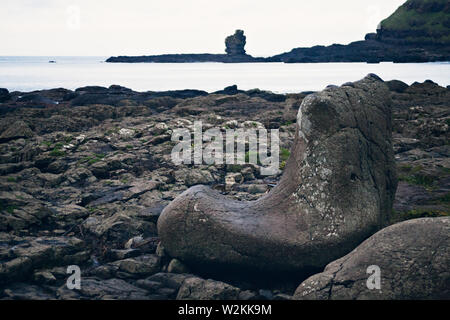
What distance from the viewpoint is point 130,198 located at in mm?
10906

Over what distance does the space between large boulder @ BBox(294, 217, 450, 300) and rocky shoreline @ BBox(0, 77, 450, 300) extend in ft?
0.08

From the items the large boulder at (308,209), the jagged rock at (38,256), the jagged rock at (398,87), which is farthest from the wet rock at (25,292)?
Result: the jagged rock at (398,87)

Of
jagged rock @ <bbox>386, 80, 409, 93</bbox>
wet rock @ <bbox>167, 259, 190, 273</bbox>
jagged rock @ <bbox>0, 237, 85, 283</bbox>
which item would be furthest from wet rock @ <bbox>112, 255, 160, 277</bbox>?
jagged rock @ <bbox>386, 80, 409, 93</bbox>

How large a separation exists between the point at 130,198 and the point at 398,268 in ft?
23.8

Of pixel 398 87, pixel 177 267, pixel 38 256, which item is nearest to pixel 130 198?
pixel 38 256

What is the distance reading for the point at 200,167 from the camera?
13.8m

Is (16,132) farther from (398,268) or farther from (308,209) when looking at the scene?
(398,268)

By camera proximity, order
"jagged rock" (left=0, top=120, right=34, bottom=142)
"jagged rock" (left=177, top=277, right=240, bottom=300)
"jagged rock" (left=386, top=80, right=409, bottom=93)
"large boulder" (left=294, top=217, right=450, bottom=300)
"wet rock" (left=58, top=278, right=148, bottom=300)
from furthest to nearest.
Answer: "jagged rock" (left=386, top=80, right=409, bottom=93), "jagged rock" (left=0, top=120, right=34, bottom=142), "wet rock" (left=58, top=278, right=148, bottom=300), "jagged rock" (left=177, top=277, right=240, bottom=300), "large boulder" (left=294, top=217, right=450, bottom=300)

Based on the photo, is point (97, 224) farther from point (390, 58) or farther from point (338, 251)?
point (390, 58)

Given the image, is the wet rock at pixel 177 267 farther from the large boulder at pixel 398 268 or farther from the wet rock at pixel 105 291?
the large boulder at pixel 398 268

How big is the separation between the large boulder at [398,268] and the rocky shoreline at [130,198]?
0.9 inches

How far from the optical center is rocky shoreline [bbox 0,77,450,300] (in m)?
6.20

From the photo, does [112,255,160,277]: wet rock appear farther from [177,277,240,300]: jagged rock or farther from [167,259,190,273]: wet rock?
[177,277,240,300]: jagged rock

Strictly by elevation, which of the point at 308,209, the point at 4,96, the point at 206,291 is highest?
the point at 4,96
